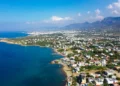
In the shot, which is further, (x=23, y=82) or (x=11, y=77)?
(x=11, y=77)

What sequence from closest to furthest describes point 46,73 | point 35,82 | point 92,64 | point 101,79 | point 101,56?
1. point 101,79
2. point 35,82
3. point 46,73
4. point 92,64
5. point 101,56

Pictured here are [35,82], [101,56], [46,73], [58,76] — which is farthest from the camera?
[101,56]

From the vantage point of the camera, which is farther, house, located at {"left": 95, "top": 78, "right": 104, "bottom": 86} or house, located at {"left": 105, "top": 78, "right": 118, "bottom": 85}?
house, located at {"left": 105, "top": 78, "right": 118, "bottom": 85}

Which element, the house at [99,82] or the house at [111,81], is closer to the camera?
the house at [99,82]

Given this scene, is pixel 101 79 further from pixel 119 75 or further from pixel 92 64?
pixel 92 64

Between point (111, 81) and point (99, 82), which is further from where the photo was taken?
point (111, 81)

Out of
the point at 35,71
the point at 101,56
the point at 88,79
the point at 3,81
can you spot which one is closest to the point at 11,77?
the point at 3,81

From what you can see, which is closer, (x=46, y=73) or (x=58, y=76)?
(x=58, y=76)

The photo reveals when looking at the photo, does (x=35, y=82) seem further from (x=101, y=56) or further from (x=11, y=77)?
(x=101, y=56)

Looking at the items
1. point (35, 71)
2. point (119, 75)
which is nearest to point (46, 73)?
point (35, 71)
